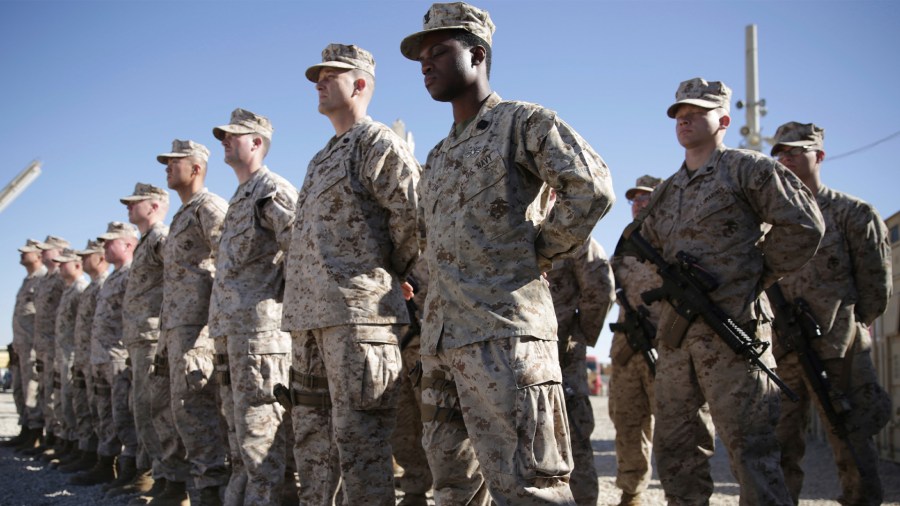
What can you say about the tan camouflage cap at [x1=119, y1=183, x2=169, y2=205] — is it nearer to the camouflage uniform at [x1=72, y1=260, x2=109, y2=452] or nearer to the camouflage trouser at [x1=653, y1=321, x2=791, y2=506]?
the camouflage uniform at [x1=72, y1=260, x2=109, y2=452]

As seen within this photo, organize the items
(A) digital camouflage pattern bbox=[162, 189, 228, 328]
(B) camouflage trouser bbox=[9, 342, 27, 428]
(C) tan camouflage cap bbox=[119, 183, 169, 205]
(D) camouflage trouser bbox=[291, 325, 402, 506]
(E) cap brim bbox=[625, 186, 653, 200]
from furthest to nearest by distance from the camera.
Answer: (B) camouflage trouser bbox=[9, 342, 27, 428] → (E) cap brim bbox=[625, 186, 653, 200] → (C) tan camouflage cap bbox=[119, 183, 169, 205] → (A) digital camouflage pattern bbox=[162, 189, 228, 328] → (D) camouflage trouser bbox=[291, 325, 402, 506]

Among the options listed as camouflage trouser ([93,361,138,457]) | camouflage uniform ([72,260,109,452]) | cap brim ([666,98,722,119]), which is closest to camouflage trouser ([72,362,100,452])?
camouflage uniform ([72,260,109,452])

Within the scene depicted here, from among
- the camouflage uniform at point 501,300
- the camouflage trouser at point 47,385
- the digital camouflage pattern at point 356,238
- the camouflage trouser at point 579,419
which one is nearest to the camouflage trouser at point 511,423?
the camouflage uniform at point 501,300

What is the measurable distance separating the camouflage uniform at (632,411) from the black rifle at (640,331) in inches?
3.1

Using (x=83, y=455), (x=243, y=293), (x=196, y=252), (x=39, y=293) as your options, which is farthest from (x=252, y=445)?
(x=39, y=293)

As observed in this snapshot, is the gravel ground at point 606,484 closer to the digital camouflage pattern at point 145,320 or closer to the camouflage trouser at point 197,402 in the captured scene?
the digital camouflage pattern at point 145,320

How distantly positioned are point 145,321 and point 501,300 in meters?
5.16

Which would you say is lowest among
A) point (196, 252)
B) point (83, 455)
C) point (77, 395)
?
point (83, 455)

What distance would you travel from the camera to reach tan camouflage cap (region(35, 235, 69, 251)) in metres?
13.7

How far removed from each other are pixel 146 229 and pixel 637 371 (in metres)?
4.81

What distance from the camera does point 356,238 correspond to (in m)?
4.56

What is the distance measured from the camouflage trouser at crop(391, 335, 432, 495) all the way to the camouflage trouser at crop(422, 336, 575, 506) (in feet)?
10.9

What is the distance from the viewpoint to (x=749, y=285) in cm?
473

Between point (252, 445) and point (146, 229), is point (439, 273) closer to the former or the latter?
point (252, 445)
